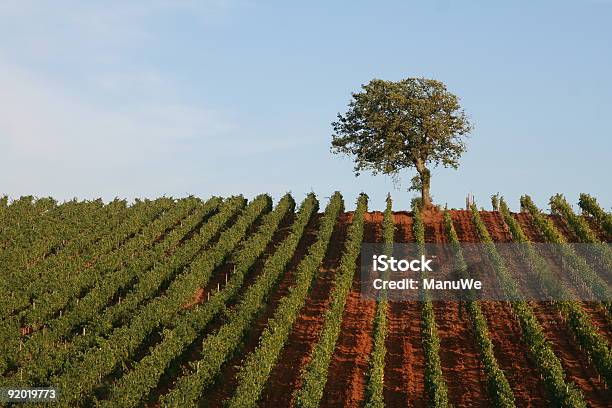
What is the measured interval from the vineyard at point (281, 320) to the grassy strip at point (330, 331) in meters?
0.09

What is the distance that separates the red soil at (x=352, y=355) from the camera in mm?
29109

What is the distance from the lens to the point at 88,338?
32781 millimetres

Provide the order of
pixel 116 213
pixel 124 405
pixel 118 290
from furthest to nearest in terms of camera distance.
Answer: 1. pixel 116 213
2. pixel 118 290
3. pixel 124 405

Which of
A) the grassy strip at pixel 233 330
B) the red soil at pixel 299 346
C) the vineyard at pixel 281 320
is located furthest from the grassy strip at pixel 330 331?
the grassy strip at pixel 233 330

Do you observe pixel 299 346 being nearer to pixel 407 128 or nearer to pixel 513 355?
pixel 513 355

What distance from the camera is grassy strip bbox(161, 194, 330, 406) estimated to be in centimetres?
2827

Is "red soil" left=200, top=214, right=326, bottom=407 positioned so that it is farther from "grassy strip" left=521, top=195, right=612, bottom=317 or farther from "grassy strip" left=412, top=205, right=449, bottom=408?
"grassy strip" left=521, top=195, right=612, bottom=317

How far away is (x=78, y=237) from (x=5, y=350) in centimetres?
1608

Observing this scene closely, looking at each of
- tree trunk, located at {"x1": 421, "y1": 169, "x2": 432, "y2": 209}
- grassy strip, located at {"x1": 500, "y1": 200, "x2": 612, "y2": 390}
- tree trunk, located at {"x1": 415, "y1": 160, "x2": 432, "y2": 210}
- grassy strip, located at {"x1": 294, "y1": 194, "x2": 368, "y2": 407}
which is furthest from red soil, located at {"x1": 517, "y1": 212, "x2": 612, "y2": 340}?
tree trunk, located at {"x1": 415, "y1": 160, "x2": 432, "y2": 210}

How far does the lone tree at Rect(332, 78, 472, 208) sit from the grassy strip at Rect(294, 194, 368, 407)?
30.9 ft

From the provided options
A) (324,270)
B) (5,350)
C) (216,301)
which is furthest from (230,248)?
(5,350)

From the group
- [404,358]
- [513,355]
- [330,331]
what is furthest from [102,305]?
[513,355]

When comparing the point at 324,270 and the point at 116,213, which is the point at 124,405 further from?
the point at 116,213

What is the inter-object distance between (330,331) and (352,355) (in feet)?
4.34
